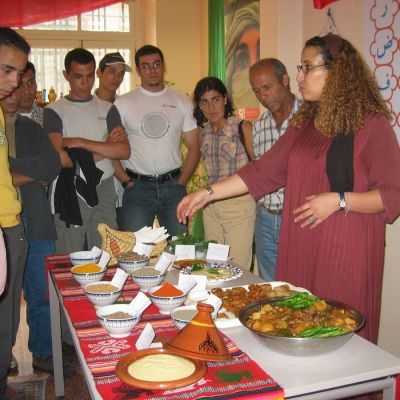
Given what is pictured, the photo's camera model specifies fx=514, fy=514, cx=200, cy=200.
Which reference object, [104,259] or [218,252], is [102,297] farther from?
[218,252]

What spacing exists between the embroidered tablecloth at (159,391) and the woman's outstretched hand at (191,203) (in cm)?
46

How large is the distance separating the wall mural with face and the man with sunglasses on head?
2.22 metres

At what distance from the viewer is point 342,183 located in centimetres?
172

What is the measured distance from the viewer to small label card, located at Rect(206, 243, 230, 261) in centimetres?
223

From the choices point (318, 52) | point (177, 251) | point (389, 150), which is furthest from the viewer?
point (177, 251)

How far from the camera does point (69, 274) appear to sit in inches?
79.4

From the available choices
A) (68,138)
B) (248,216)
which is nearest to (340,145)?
(248,216)

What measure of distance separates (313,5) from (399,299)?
73.8 inches

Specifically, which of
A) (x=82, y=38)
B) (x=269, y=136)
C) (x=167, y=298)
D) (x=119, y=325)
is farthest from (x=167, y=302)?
(x=82, y=38)

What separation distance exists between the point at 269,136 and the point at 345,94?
1.11 m

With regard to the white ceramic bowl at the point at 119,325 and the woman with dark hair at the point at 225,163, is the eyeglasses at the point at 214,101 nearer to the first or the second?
the woman with dark hair at the point at 225,163

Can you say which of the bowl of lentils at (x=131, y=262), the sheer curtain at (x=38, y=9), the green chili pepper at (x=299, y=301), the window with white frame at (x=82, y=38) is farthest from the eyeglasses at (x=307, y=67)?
the window with white frame at (x=82, y=38)

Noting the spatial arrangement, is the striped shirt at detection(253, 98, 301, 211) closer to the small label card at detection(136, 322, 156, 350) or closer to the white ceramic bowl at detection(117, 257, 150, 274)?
the white ceramic bowl at detection(117, 257, 150, 274)

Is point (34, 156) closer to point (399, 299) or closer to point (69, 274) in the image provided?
point (69, 274)
